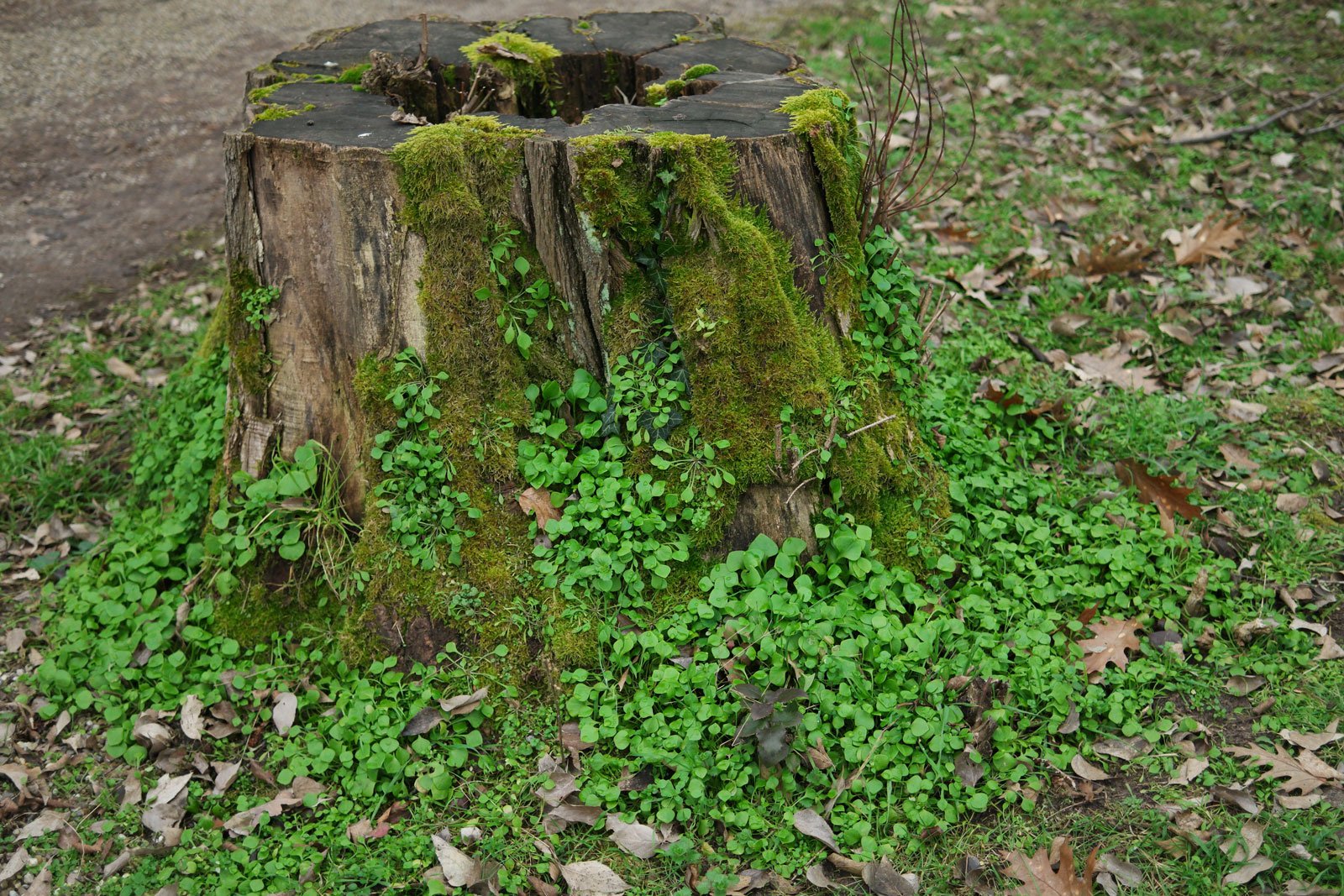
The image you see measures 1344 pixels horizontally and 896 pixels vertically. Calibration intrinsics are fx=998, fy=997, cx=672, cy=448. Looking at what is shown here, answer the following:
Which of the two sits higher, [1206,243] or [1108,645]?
[1206,243]

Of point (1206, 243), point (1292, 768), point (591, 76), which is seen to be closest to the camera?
point (1292, 768)

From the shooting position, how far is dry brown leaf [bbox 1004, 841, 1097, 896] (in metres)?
2.74

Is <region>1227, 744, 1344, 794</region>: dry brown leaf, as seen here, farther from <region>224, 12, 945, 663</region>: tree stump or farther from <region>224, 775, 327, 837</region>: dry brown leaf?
<region>224, 775, 327, 837</region>: dry brown leaf

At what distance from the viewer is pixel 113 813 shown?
3.23 meters

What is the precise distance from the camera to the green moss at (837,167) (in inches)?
132

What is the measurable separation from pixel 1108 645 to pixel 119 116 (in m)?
8.39

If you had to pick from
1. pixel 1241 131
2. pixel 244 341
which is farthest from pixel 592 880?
pixel 1241 131

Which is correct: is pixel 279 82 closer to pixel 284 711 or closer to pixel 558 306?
pixel 558 306

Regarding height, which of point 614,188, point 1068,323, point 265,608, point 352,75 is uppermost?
point 352,75

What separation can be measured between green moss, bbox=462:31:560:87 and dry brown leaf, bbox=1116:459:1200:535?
9.64ft

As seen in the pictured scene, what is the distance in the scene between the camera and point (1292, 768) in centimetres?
302

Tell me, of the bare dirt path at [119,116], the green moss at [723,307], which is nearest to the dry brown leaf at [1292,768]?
the green moss at [723,307]

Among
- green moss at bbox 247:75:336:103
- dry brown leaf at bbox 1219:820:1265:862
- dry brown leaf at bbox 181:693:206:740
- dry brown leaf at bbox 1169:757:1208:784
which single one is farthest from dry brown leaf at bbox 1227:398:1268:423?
dry brown leaf at bbox 181:693:206:740

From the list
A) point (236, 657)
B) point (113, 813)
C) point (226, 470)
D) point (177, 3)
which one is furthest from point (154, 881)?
point (177, 3)
